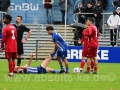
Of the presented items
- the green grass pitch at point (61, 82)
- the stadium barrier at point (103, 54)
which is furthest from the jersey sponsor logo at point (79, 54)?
the green grass pitch at point (61, 82)

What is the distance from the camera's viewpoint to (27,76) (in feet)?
68.7

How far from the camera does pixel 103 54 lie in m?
32.7

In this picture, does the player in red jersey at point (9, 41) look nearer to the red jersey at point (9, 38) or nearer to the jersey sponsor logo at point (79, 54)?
the red jersey at point (9, 38)

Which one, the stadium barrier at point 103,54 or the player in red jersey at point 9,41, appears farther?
the stadium barrier at point 103,54

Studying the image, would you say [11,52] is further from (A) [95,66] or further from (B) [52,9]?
(B) [52,9]

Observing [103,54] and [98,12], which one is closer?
[103,54]

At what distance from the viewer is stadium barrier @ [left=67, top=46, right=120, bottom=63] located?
32.5 metres

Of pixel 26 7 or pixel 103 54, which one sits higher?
pixel 26 7

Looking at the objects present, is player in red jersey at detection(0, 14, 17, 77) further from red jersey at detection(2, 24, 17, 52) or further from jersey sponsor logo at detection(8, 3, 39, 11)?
jersey sponsor logo at detection(8, 3, 39, 11)

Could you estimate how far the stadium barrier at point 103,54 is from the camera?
107 feet

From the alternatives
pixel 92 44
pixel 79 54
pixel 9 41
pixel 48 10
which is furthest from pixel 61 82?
pixel 48 10

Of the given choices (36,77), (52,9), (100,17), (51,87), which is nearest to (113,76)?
(36,77)

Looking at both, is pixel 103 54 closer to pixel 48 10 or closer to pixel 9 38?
pixel 48 10

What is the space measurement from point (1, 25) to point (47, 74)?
13.0 m
